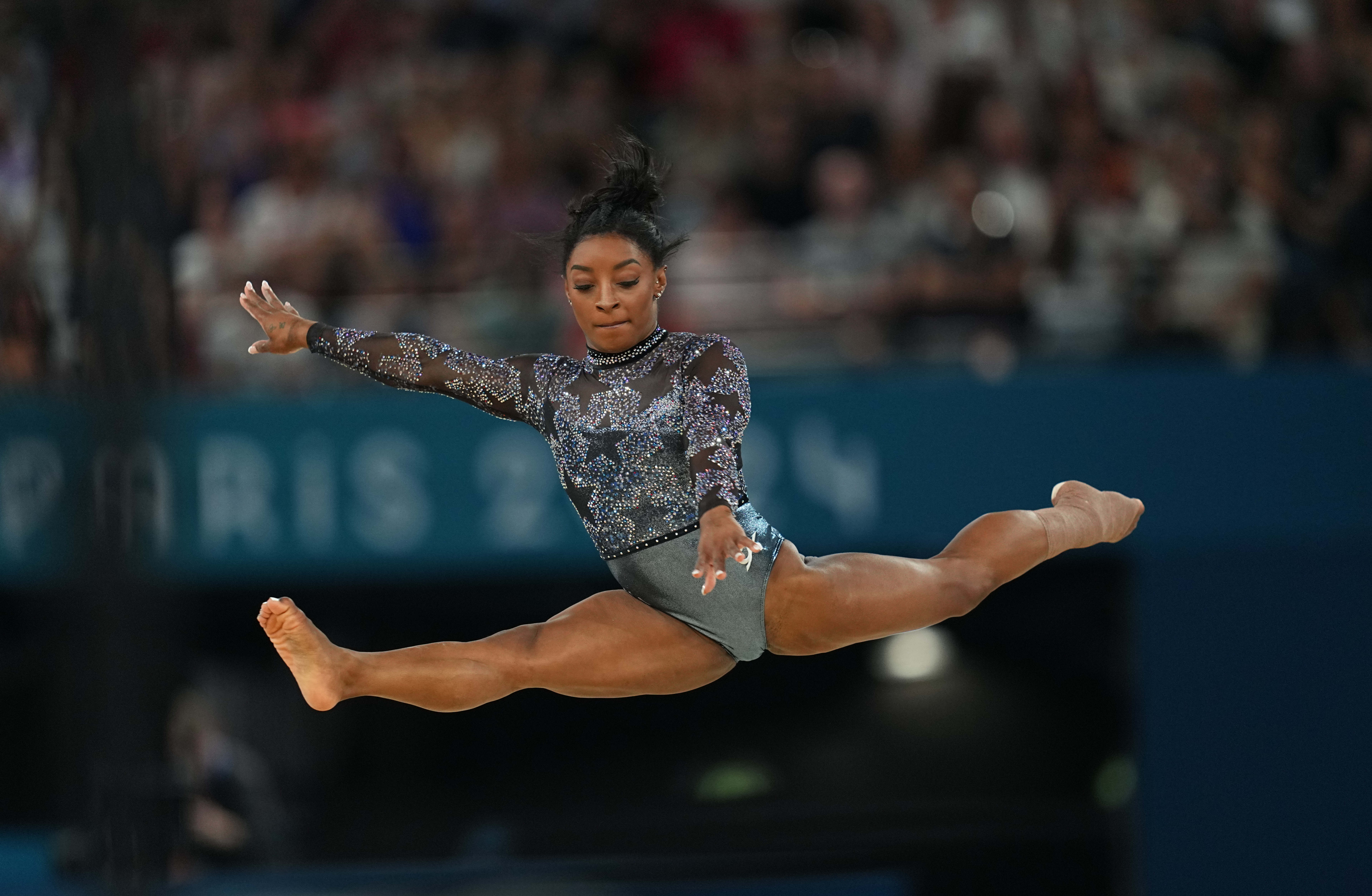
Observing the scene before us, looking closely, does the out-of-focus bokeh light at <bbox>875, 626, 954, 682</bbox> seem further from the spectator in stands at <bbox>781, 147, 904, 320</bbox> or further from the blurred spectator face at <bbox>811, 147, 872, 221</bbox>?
the blurred spectator face at <bbox>811, 147, 872, 221</bbox>

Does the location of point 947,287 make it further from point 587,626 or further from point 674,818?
point 587,626

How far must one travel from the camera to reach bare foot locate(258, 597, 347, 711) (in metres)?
3.44

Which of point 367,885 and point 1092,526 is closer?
point 1092,526

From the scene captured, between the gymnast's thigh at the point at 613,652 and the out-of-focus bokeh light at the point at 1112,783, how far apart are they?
535 cm

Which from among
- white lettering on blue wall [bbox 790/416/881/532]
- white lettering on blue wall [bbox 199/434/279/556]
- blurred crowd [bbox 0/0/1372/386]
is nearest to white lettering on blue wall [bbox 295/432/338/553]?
white lettering on blue wall [bbox 199/434/279/556]

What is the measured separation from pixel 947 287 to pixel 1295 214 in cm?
153

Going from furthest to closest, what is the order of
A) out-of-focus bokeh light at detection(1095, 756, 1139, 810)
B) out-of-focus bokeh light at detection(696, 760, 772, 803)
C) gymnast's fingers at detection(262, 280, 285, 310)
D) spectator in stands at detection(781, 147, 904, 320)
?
out-of-focus bokeh light at detection(696, 760, 772, 803) < out-of-focus bokeh light at detection(1095, 756, 1139, 810) < spectator in stands at detection(781, 147, 904, 320) < gymnast's fingers at detection(262, 280, 285, 310)

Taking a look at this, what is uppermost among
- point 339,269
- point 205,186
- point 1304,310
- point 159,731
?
point 205,186

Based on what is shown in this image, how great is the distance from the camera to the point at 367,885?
7484 millimetres

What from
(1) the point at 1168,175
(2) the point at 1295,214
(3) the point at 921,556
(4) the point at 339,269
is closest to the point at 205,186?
(4) the point at 339,269

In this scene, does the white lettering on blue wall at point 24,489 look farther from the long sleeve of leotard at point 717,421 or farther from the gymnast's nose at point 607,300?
the long sleeve of leotard at point 717,421

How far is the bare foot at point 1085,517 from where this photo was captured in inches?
152

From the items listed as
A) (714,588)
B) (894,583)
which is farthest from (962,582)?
(714,588)

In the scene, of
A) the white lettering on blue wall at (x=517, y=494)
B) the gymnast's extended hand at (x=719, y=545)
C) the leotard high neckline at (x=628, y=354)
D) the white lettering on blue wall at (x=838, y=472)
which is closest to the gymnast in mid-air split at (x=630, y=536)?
the leotard high neckline at (x=628, y=354)
